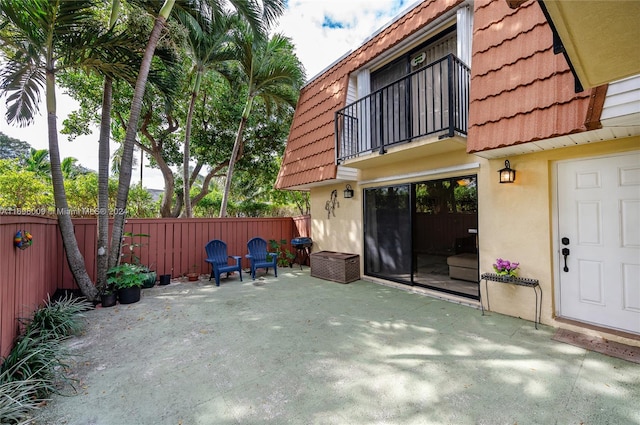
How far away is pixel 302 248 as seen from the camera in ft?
26.5

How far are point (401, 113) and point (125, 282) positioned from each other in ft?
19.5

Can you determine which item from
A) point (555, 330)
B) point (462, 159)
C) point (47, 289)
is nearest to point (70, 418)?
point (47, 289)

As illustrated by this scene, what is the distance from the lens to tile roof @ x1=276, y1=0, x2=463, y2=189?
199 inches

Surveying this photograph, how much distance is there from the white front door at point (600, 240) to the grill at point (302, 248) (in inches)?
211

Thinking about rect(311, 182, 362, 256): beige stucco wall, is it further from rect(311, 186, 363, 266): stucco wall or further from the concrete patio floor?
the concrete patio floor

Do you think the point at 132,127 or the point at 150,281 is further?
the point at 150,281

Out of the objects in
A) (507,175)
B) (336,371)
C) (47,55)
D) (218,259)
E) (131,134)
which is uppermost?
(47,55)

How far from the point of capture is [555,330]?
10.9 ft

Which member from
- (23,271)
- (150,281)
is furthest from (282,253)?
(23,271)

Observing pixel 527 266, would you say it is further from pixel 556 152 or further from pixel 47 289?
pixel 47 289

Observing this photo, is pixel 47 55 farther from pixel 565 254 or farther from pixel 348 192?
pixel 565 254

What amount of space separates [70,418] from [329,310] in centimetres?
300

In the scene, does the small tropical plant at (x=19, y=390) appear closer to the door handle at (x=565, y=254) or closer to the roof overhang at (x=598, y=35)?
the roof overhang at (x=598, y=35)

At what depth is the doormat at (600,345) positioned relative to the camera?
2701 millimetres
